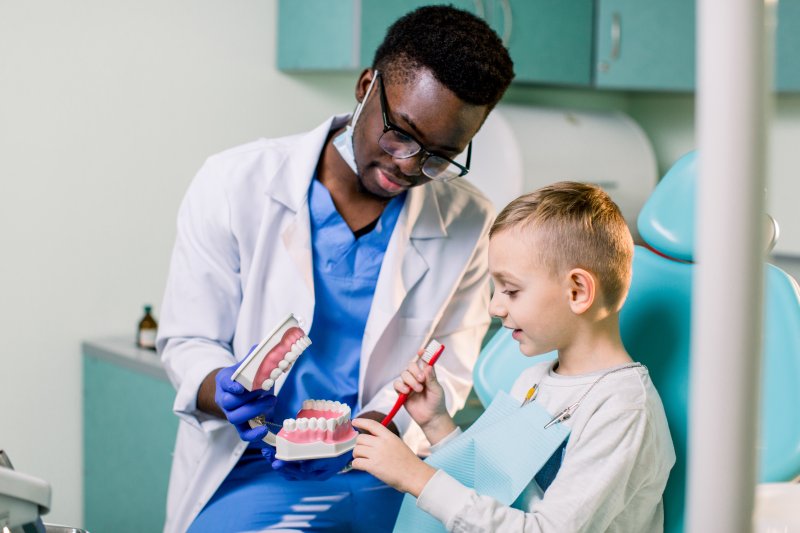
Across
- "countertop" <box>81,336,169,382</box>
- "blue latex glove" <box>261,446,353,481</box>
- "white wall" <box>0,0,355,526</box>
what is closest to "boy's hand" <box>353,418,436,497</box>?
"blue latex glove" <box>261,446,353,481</box>

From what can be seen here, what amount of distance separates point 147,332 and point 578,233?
133 cm

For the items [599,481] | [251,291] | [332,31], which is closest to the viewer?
[599,481]

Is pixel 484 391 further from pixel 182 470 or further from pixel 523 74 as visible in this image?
pixel 523 74

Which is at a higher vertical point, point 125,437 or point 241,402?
point 241,402

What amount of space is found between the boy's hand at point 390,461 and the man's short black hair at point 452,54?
0.53m

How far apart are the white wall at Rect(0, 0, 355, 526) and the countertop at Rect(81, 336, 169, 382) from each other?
43mm

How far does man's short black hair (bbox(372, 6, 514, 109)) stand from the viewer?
1.38m

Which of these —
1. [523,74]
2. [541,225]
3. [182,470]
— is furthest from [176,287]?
[523,74]

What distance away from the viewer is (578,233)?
1.16 metres

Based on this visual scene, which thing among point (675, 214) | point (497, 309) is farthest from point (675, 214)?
point (497, 309)

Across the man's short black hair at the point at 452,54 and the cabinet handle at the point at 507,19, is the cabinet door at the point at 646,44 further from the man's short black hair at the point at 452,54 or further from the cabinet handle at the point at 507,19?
the man's short black hair at the point at 452,54

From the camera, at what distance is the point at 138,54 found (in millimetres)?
2240

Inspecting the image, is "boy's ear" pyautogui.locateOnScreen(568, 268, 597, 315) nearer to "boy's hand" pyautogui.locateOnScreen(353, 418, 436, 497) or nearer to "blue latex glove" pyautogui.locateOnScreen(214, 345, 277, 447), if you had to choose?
"boy's hand" pyautogui.locateOnScreen(353, 418, 436, 497)

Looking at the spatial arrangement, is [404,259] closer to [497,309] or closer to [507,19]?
[497,309]
